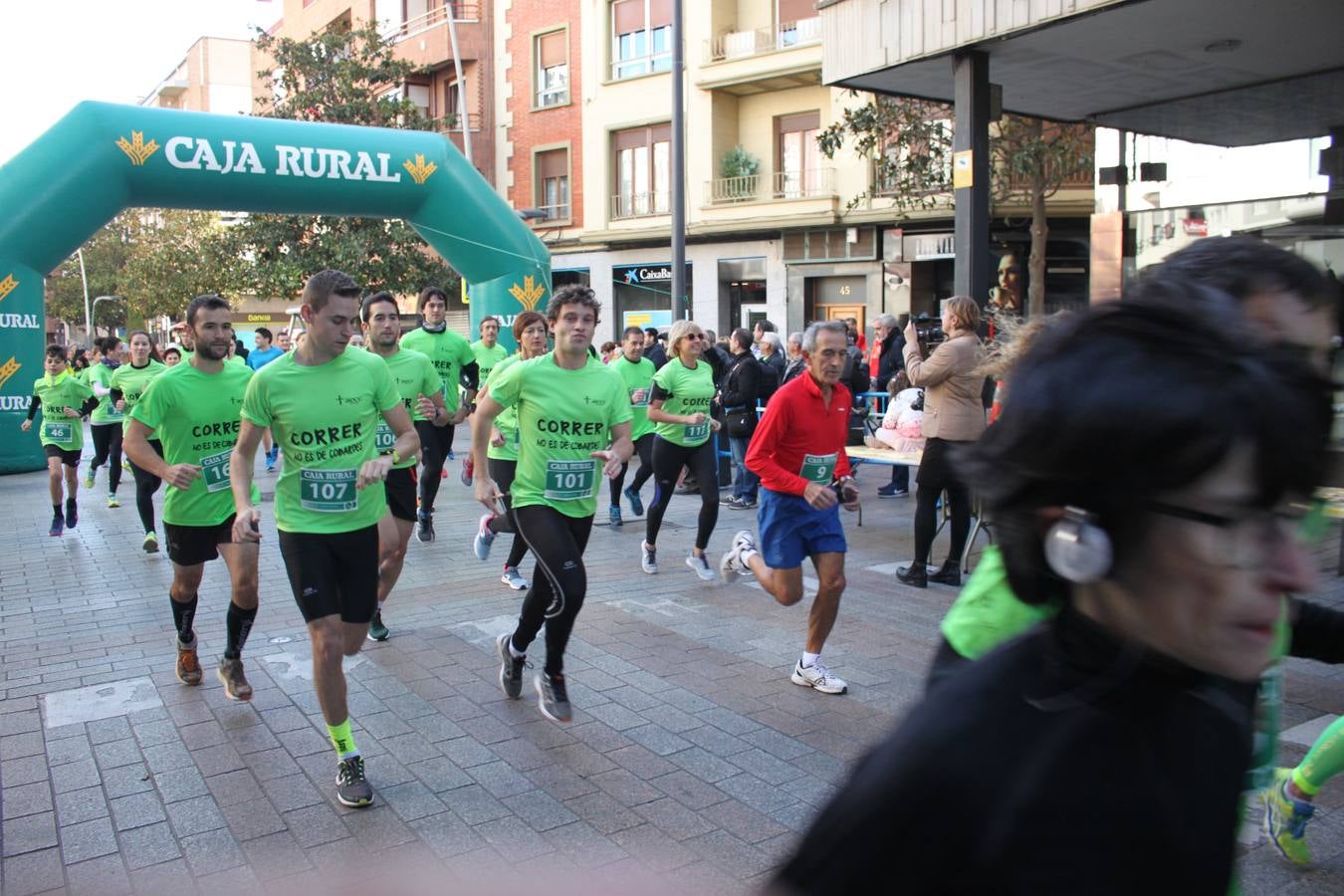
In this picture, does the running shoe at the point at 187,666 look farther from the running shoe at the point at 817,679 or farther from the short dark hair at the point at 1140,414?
the short dark hair at the point at 1140,414

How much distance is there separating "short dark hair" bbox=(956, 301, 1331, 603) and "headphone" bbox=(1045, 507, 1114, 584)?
0.04ft

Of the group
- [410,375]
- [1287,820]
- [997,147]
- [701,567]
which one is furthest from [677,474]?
[997,147]

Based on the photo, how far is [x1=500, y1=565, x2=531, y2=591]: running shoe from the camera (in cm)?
784

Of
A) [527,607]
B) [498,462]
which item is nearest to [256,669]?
[527,607]

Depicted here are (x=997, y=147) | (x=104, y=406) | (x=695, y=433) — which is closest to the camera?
(x=695, y=433)

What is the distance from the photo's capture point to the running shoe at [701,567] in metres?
8.05

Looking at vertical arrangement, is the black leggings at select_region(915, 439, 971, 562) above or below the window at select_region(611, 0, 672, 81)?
below

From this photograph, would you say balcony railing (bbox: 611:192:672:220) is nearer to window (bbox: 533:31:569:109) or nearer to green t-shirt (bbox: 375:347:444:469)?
window (bbox: 533:31:569:109)

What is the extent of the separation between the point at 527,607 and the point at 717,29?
23.6 metres

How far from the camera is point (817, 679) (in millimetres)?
5406

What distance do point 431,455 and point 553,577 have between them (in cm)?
504

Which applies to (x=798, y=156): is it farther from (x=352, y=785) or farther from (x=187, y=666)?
(x=352, y=785)

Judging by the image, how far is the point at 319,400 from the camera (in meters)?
4.68

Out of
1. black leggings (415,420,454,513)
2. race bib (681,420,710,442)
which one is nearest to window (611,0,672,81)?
black leggings (415,420,454,513)
